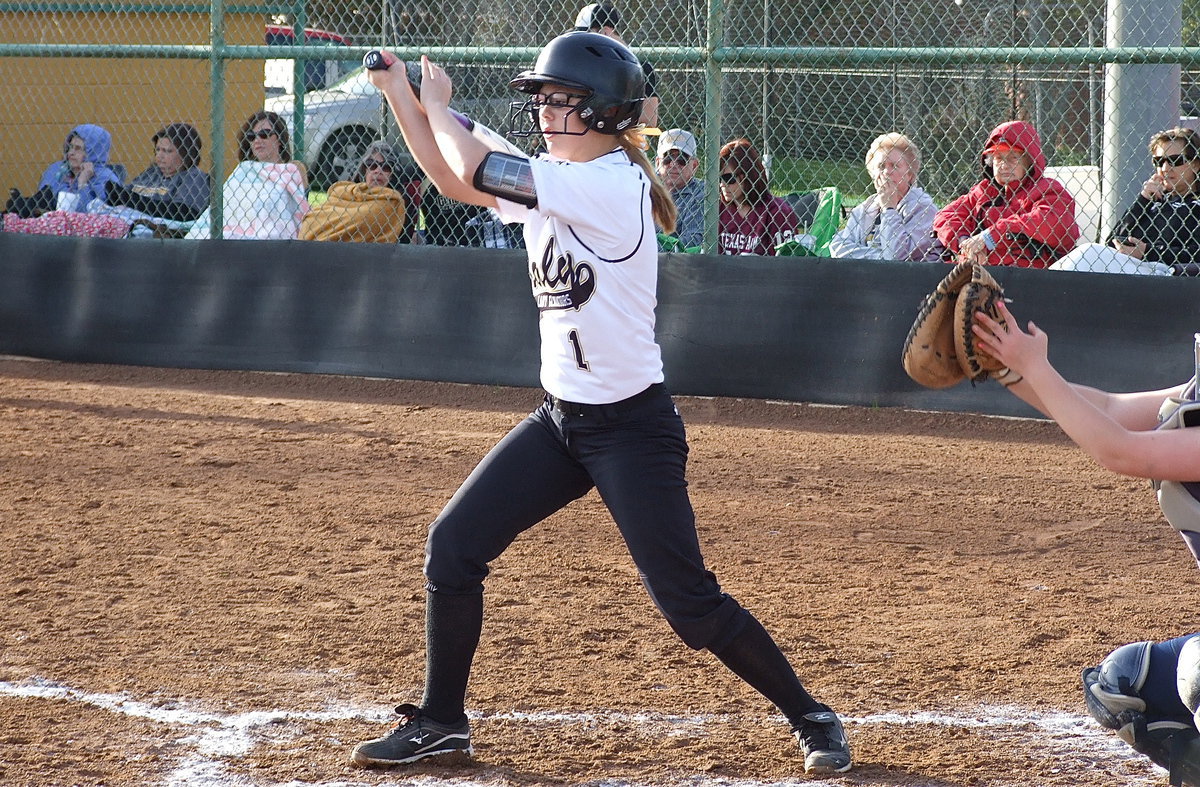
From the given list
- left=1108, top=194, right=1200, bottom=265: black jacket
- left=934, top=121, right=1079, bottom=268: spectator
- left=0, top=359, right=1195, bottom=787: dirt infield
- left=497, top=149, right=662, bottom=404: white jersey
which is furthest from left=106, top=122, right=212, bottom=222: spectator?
left=497, top=149, right=662, bottom=404: white jersey

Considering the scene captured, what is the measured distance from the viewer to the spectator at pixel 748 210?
26.7ft

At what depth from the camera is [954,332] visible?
106 inches

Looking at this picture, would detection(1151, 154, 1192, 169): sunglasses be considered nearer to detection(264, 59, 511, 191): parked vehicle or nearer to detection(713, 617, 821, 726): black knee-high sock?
detection(264, 59, 511, 191): parked vehicle

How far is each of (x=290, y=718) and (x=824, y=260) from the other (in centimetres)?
485

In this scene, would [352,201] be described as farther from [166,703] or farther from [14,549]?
[166,703]

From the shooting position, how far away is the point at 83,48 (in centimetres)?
922

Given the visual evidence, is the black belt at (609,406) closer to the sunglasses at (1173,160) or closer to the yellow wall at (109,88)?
the sunglasses at (1173,160)

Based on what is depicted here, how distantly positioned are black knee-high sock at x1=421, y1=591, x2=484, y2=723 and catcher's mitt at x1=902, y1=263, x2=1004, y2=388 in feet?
3.83

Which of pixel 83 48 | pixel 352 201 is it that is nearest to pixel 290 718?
pixel 352 201

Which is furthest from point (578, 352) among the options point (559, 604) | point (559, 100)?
point (559, 604)

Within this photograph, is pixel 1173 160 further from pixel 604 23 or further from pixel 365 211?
pixel 365 211

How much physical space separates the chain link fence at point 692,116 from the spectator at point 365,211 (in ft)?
0.05

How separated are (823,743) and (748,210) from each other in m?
5.28

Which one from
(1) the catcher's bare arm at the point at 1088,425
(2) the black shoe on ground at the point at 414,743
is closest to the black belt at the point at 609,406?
(2) the black shoe on ground at the point at 414,743
